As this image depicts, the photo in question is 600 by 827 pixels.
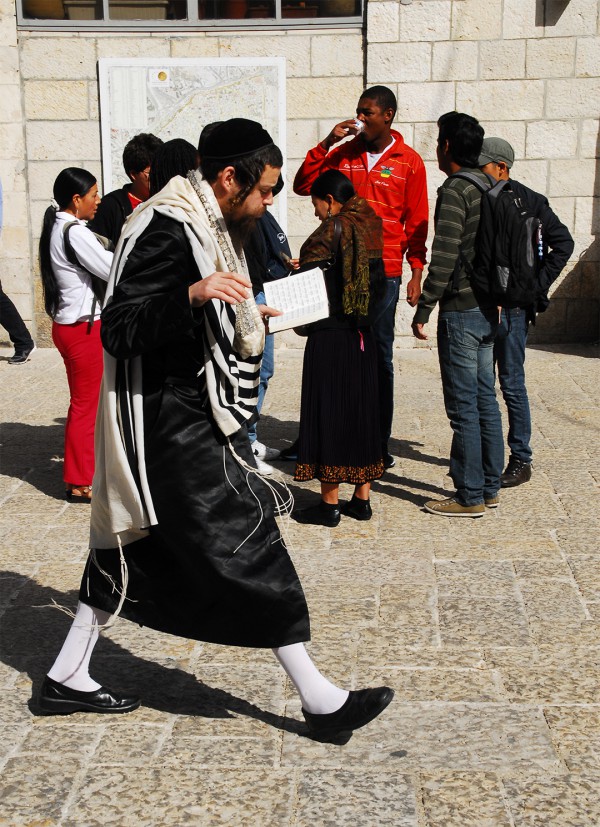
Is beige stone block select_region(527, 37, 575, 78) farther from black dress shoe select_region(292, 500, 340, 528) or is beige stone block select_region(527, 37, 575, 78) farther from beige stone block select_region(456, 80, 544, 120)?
black dress shoe select_region(292, 500, 340, 528)

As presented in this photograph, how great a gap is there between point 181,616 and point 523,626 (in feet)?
5.07

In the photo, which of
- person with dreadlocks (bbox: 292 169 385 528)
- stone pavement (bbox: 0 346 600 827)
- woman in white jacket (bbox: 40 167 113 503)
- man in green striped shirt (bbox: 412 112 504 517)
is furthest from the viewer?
woman in white jacket (bbox: 40 167 113 503)

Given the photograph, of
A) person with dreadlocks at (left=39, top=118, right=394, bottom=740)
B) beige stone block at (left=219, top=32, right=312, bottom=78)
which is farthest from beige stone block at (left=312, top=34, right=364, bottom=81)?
person with dreadlocks at (left=39, top=118, right=394, bottom=740)

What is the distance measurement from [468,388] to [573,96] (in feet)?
17.4

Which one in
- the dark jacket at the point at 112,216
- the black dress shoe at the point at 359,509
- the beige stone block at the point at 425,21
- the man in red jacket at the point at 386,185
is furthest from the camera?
the beige stone block at the point at 425,21

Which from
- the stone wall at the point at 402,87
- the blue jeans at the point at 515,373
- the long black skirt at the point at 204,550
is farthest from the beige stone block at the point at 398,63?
the long black skirt at the point at 204,550

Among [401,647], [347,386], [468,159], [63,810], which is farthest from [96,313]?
[63,810]

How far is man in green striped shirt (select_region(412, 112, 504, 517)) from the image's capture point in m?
5.38

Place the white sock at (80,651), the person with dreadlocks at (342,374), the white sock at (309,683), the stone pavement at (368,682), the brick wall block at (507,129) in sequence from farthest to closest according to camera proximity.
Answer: the brick wall block at (507,129) < the person with dreadlocks at (342,374) < the white sock at (80,651) < the white sock at (309,683) < the stone pavement at (368,682)

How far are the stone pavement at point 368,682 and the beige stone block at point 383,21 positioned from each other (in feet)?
16.8

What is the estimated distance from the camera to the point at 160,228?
10.2ft

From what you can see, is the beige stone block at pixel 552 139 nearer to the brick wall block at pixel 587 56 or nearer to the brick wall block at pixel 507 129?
the brick wall block at pixel 507 129

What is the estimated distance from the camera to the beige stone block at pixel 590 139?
32.5 feet

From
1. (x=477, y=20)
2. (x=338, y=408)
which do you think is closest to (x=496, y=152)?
(x=338, y=408)
